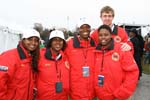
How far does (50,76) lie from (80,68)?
0.46m

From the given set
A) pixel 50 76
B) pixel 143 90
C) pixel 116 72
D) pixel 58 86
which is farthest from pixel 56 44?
pixel 143 90

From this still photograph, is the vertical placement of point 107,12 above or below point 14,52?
above

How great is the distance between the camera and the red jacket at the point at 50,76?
456 centimetres

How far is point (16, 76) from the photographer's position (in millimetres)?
4391

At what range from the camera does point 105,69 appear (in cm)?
455

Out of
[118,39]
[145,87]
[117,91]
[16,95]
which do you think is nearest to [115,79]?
[117,91]

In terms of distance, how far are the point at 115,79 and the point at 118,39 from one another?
29.2 inches

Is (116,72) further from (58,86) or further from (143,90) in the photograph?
(143,90)

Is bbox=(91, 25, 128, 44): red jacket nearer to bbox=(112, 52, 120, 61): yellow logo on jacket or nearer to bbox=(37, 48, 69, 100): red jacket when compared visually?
bbox=(112, 52, 120, 61): yellow logo on jacket

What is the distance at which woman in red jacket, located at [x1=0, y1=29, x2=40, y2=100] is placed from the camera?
430cm

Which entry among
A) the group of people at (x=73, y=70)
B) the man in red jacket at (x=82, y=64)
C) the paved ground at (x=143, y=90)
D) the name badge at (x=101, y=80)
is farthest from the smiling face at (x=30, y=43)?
the paved ground at (x=143, y=90)

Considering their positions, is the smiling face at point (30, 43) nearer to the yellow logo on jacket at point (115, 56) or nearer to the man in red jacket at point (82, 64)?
the man in red jacket at point (82, 64)

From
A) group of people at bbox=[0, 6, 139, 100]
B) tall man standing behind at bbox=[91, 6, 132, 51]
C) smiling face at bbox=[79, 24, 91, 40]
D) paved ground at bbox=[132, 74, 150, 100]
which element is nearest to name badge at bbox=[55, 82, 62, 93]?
group of people at bbox=[0, 6, 139, 100]

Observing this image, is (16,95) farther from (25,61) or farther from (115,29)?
(115,29)
